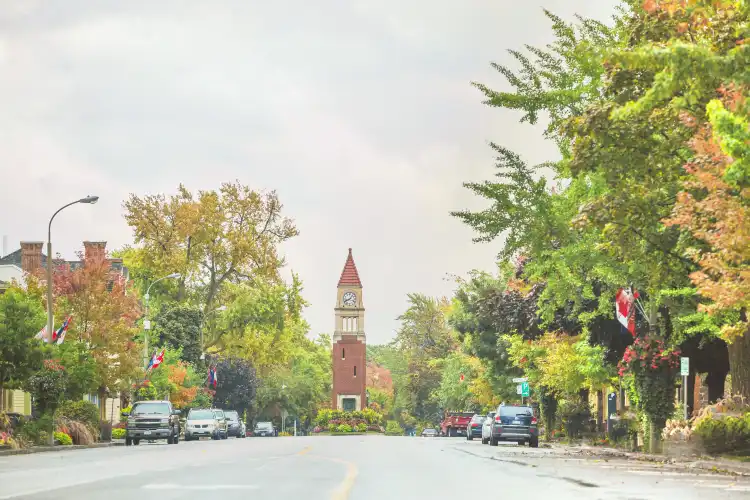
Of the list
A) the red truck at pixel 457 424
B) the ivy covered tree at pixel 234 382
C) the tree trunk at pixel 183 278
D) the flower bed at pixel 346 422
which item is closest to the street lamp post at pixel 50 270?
the tree trunk at pixel 183 278

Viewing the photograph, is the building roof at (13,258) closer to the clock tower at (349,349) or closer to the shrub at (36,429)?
the shrub at (36,429)

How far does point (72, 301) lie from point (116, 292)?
7.03ft

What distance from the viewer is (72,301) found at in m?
54.3

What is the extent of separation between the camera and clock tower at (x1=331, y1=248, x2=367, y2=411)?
13850 cm

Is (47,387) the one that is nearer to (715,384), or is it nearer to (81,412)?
(81,412)

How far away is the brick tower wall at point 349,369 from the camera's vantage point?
13850cm

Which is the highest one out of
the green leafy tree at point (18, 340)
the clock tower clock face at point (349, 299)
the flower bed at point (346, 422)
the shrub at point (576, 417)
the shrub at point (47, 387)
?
the clock tower clock face at point (349, 299)

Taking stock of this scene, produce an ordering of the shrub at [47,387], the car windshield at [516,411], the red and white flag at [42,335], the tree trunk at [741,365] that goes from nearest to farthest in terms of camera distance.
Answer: the tree trunk at [741,365], the red and white flag at [42,335], the shrub at [47,387], the car windshield at [516,411]

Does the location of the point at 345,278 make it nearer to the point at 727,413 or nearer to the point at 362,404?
the point at 362,404

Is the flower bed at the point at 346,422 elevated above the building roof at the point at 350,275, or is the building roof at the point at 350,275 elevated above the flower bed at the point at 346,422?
the building roof at the point at 350,275

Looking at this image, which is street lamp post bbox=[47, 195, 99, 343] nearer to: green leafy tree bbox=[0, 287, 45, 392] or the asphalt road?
green leafy tree bbox=[0, 287, 45, 392]

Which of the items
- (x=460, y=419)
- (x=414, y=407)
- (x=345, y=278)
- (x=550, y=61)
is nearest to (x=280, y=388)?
(x=414, y=407)

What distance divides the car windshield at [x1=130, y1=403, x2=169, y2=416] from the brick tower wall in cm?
8505

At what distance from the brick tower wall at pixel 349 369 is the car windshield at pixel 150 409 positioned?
8505 cm
